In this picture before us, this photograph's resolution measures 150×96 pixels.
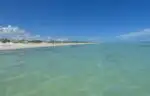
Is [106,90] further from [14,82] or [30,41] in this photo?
[30,41]

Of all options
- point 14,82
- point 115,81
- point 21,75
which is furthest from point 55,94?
point 21,75

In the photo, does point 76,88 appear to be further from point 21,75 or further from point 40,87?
point 21,75

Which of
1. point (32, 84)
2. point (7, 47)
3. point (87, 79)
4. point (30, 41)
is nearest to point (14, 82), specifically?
point (32, 84)

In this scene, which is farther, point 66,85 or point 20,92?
point 66,85

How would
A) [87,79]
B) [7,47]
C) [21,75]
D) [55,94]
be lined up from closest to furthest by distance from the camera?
[55,94]
[87,79]
[21,75]
[7,47]

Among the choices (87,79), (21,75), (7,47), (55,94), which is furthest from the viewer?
(7,47)

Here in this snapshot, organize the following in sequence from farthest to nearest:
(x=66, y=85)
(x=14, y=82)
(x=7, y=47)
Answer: (x=7, y=47) < (x=14, y=82) < (x=66, y=85)

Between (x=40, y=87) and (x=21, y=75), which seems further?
(x=21, y=75)

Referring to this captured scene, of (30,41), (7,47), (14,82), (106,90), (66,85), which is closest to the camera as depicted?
(106,90)

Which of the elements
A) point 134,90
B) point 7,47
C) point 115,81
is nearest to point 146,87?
point 134,90
